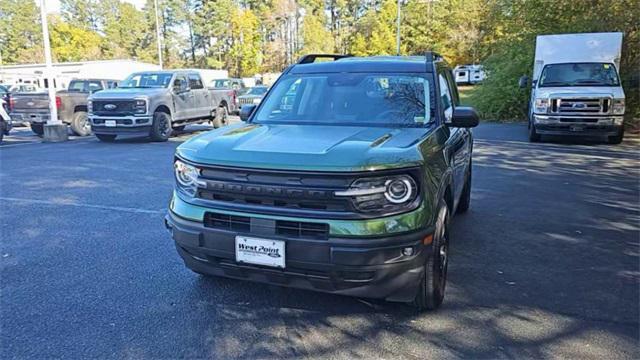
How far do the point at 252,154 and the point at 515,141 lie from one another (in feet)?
37.4

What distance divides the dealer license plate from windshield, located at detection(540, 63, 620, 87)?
11588 millimetres

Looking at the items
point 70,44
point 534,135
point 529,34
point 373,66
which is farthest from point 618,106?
point 70,44

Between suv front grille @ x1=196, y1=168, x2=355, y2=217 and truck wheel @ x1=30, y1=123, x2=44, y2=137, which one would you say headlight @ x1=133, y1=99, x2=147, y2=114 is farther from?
suv front grille @ x1=196, y1=168, x2=355, y2=217

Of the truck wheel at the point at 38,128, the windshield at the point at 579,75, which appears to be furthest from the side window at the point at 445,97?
the truck wheel at the point at 38,128

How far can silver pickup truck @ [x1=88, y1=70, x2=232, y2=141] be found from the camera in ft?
40.7

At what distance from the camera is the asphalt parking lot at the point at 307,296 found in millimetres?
2951

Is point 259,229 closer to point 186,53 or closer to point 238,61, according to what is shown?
point 238,61

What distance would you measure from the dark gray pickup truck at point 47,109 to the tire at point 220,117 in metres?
3.99

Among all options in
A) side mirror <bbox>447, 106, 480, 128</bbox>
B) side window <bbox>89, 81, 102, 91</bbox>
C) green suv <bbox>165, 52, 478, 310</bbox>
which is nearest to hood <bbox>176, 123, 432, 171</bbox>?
green suv <bbox>165, 52, 478, 310</bbox>

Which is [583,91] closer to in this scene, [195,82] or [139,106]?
[195,82]

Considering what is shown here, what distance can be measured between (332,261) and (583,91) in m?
11.0

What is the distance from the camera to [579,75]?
1216cm

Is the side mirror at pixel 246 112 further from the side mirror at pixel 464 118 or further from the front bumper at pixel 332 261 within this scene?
the side mirror at pixel 464 118

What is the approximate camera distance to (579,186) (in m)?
7.40
